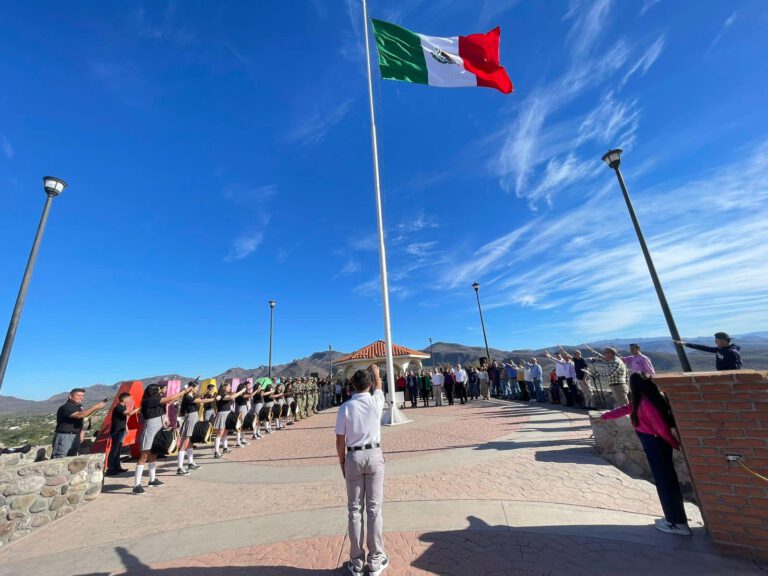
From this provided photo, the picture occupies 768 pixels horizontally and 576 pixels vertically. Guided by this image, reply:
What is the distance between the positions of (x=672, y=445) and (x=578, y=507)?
4.38ft

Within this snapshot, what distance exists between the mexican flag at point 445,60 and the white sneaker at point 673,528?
11744 millimetres

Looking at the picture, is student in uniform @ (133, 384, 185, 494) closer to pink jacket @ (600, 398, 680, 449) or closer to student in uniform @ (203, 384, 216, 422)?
student in uniform @ (203, 384, 216, 422)

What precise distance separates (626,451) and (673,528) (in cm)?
231

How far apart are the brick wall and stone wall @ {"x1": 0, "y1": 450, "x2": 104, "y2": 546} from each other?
8.41 meters

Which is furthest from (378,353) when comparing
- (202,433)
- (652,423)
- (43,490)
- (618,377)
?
(652,423)

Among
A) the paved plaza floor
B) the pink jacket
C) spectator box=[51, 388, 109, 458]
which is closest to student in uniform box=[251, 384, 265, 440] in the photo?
the paved plaza floor

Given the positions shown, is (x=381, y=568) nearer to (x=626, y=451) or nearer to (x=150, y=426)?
(x=626, y=451)

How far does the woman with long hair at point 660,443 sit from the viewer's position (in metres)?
3.29

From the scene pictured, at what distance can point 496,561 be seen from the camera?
2.94 m

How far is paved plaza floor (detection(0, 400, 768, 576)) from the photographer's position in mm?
2979

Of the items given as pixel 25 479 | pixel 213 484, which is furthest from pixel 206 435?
pixel 25 479

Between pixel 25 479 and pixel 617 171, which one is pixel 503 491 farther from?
pixel 617 171

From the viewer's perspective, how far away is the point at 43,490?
193 inches

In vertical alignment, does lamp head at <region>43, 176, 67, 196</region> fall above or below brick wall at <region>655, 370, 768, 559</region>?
above
